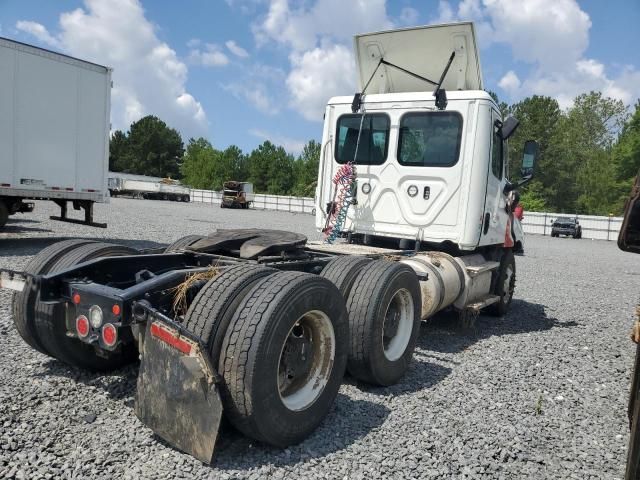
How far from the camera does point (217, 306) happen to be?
285cm

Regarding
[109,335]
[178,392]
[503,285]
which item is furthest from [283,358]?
[503,285]

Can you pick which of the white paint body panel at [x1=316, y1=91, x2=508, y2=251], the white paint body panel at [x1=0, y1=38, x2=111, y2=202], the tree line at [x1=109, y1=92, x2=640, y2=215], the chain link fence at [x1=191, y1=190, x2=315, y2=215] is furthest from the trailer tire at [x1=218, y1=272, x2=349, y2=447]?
the chain link fence at [x1=191, y1=190, x2=315, y2=215]

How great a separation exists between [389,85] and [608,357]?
14.3ft

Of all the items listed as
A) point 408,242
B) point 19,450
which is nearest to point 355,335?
point 19,450

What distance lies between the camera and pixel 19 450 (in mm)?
2775

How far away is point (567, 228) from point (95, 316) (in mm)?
37441

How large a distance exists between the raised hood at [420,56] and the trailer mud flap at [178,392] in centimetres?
527

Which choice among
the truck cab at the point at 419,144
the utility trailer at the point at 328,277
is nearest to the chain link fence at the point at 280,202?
the truck cab at the point at 419,144

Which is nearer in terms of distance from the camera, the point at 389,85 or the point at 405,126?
the point at 405,126

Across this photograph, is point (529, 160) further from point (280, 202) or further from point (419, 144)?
point (280, 202)

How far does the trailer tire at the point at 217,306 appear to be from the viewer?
277cm

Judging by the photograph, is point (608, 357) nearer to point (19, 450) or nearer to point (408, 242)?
point (408, 242)

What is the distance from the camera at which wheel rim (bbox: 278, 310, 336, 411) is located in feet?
10.3

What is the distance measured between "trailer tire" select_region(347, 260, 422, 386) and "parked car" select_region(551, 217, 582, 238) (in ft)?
114
